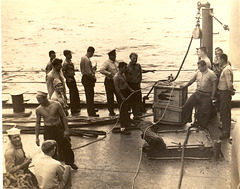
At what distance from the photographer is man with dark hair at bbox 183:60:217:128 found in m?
6.71

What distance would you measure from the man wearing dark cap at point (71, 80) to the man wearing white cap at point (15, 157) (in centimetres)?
230

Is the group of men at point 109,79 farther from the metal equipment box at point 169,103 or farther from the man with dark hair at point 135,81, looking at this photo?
the metal equipment box at point 169,103

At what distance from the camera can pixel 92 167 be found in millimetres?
5973

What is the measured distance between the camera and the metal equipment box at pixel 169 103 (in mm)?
7133

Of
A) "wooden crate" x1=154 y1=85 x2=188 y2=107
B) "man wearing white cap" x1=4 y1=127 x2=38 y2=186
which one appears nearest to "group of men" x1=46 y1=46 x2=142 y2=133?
"wooden crate" x1=154 y1=85 x2=188 y2=107

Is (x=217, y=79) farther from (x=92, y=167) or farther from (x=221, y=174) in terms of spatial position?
(x=92, y=167)

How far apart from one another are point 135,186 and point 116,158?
2.78 feet

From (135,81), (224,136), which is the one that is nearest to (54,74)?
(135,81)

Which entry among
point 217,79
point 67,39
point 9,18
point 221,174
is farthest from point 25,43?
point 221,174

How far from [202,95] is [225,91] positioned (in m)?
0.41

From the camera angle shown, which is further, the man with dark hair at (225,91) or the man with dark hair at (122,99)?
the man with dark hair at (122,99)

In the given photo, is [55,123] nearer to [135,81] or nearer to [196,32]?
[135,81]

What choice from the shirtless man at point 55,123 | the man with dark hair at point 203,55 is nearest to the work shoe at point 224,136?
the man with dark hair at point 203,55

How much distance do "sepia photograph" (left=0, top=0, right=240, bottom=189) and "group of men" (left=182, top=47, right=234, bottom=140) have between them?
15mm
